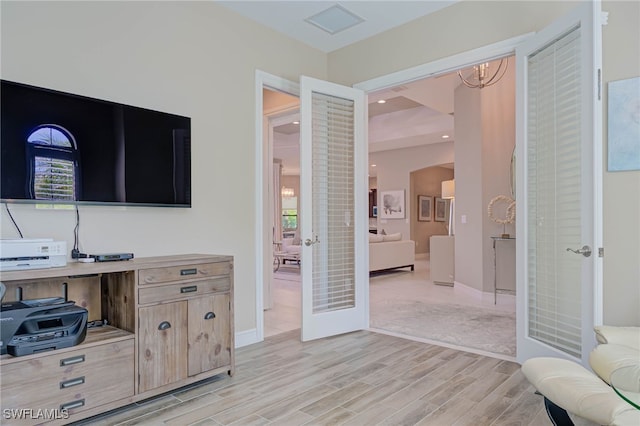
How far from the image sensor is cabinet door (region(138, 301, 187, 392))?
92.3 inches

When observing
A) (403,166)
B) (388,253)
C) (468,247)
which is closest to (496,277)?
(468,247)

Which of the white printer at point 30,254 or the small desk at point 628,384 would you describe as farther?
the white printer at point 30,254

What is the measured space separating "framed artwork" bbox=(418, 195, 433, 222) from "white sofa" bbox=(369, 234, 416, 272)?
303 cm

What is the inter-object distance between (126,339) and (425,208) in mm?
10311

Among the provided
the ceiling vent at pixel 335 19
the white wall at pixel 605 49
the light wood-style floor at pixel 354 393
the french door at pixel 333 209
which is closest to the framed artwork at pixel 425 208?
the french door at pixel 333 209

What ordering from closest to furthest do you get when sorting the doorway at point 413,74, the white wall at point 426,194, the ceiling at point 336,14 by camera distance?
the doorway at point 413,74 → the ceiling at point 336,14 → the white wall at point 426,194

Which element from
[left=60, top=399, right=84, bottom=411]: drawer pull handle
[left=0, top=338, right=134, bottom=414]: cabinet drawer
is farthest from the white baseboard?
[left=60, top=399, right=84, bottom=411]: drawer pull handle

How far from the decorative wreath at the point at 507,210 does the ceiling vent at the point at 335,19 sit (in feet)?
10.4

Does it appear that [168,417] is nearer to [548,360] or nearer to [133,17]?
[548,360]

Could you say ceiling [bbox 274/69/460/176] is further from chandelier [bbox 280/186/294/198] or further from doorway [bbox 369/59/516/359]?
chandelier [bbox 280/186/294/198]

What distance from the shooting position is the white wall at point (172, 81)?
2.44m

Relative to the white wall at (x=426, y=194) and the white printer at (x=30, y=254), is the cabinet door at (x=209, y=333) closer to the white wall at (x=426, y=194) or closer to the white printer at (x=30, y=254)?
the white printer at (x=30, y=254)

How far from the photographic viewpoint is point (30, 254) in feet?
6.63

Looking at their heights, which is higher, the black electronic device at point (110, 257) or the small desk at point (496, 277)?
the black electronic device at point (110, 257)
